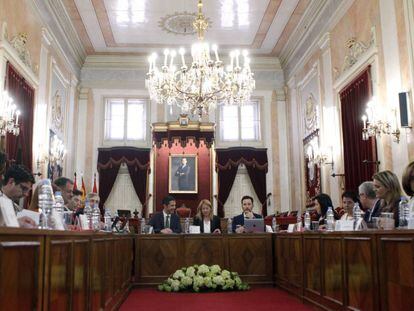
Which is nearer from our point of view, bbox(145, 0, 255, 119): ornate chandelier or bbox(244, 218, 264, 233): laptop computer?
bbox(244, 218, 264, 233): laptop computer

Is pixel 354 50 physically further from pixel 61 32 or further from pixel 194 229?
pixel 61 32

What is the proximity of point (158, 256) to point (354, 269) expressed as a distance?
4022 millimetres

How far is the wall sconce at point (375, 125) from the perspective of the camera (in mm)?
6684

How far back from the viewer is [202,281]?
6301 mm

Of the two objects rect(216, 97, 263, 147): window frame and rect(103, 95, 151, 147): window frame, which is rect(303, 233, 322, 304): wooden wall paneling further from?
rect(103, 95, 151, 147): window frame

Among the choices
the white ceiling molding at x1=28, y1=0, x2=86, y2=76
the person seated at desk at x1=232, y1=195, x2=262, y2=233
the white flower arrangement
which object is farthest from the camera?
the white ceiling molding at x1=28, y1=0, x2=86, y2=76

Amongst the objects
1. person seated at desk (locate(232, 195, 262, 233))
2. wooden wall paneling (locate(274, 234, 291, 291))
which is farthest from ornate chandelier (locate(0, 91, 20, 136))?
wooden wall paneling (locate(274, 234, 291, 291))

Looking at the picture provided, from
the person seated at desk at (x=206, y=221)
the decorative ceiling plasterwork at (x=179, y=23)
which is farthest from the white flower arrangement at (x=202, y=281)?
the decorative ceiling plasterwork at (x=179, y=23)

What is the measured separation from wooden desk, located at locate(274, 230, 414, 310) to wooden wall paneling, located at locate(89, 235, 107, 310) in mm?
1910

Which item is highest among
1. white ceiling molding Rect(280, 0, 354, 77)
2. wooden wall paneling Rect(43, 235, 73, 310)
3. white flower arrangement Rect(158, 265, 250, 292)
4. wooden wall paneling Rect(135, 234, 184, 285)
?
white ceiling molding Rect(280, 0, 354, 77)

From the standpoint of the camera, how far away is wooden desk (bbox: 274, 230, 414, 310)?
286 cm

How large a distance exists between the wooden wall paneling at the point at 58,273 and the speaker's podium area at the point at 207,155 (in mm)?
14

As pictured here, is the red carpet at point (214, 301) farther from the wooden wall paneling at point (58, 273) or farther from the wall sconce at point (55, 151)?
the wall sconce at point (55, 151)

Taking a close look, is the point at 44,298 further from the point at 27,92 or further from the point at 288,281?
the point at 27,92
